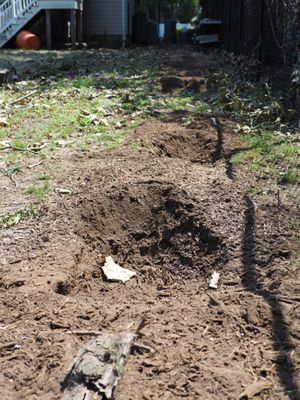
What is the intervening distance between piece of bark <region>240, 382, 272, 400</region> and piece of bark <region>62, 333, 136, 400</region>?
614mm

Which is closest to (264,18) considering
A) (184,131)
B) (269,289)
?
(184,131)

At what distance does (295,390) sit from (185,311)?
0.91 m

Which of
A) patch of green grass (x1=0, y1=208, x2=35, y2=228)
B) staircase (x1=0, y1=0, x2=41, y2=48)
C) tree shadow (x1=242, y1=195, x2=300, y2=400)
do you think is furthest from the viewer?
staircase (x1=0, y1=0, x2=41, y2=48)

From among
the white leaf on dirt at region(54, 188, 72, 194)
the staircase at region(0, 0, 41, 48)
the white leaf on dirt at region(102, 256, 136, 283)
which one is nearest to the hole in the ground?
the white leaf on dirt at region(102, 256, 136, 283)

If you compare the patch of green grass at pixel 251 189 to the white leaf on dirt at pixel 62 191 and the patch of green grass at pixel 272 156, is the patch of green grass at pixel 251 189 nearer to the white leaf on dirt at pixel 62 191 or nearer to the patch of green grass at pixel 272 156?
the patch of green grass at pixel 272 156

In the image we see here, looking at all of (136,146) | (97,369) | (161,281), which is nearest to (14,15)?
(136,146)

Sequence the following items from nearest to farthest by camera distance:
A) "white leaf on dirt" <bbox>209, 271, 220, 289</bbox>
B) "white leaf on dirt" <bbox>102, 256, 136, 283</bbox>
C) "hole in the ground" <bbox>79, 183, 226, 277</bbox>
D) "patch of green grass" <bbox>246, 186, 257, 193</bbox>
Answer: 1. "white leaf on dirt" <bbox>209, 271, 220, 289</bbox>
2. "white leaf on dirt" <bbox>102, 256, 136, 283</bbox>
3. "hole in the ground" <bbox>79, 183, 226, 277</bbox>
4. "patch of green grass" <bbox>246, 186, 257, 193</bbox>

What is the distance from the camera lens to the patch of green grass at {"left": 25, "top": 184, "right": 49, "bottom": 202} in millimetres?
5224

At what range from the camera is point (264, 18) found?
1146cm

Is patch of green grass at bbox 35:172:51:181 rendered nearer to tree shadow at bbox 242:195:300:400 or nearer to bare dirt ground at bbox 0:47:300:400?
bare dirt ground at bbox 0:47:300:400

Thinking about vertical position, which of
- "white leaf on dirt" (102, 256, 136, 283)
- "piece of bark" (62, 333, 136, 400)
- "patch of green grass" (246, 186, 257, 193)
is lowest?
"white leaf on dirt" (102, 256, 136, 283)

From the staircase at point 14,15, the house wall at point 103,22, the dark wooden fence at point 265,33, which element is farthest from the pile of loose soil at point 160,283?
the house wall at point 103,22

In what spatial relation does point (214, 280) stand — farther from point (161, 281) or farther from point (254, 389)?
point (254, 389)

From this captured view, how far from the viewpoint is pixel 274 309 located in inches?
136
